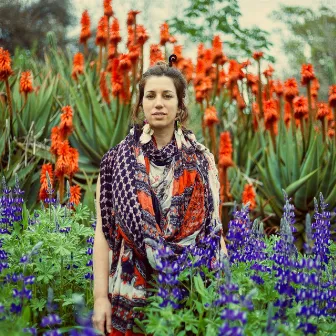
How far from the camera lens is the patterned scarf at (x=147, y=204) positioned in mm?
2359

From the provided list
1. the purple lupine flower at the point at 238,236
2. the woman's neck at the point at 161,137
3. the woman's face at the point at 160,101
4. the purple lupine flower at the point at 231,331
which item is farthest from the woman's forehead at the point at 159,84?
the purple lupine flower at the point at 231,331

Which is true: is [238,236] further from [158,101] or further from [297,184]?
[297,184]

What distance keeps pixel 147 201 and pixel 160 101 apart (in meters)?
0.45

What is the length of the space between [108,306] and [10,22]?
16.4m

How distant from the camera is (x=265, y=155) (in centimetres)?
473

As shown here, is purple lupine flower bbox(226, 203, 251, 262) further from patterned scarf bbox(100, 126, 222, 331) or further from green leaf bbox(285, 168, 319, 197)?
green leaf bbox(285, 168, 319, 197)

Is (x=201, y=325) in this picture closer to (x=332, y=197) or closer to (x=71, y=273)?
(x=71, y=273)

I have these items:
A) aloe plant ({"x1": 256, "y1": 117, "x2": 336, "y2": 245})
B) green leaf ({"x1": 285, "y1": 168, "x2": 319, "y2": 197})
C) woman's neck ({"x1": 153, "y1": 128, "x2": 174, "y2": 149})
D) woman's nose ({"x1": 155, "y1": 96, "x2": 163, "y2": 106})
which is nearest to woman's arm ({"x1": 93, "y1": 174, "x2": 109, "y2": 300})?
woman's neck ({"x1": 153, "y1": 128, "x2": 174, "y2": 149})

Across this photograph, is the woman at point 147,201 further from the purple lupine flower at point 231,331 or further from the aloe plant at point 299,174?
the aloe plant at point 299,174

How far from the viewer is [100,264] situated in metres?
2.50

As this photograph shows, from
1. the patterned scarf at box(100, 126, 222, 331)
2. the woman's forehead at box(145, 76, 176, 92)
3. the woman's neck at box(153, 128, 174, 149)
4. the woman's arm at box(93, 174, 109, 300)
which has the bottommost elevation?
the woman's arm at box(93, 174, 109, 300)

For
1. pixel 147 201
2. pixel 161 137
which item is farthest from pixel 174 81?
pixel 147 201

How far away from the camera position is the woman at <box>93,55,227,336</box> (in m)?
2.38

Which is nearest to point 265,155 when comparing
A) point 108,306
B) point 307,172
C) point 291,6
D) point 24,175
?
point 307,172
